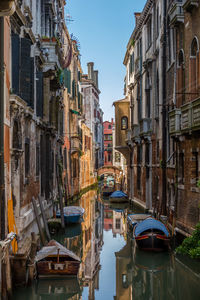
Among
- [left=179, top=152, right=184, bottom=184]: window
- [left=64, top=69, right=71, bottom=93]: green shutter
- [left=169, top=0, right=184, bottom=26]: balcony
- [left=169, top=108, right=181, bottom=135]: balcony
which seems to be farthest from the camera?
[left=64, top=69, right=71, bottom=93]: green shutter

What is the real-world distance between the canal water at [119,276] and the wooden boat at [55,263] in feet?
0.64

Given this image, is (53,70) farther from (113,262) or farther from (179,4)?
(113,262)

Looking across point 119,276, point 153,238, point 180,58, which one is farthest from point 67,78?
point 119,276

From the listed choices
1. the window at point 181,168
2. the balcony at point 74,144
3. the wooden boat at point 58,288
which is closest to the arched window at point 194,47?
the window at point 181,168

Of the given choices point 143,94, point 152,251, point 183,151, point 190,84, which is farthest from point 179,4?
point 143,94

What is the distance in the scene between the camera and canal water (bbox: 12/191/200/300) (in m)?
9.33

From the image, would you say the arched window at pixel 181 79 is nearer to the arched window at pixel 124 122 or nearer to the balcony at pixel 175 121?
the balcony at pixel 175 121

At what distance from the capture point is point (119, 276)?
11102mm

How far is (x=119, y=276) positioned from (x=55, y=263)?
7.11ft

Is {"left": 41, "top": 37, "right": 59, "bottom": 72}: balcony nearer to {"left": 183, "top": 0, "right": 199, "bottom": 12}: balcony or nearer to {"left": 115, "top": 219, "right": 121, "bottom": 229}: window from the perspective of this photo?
{"left": 183, "top": 0, "right": 199, "bottom": 12}: balcony

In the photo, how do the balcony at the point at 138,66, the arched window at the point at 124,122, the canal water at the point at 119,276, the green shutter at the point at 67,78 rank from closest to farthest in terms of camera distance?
the canal water at the point at 119,276 → the balcony at the point at 138,66 → the green shutter at the point at 67,78 → the arched window at the point at 124,122

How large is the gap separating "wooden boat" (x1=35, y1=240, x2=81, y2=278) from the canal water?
0.20 m

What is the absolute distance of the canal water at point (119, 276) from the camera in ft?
30.6

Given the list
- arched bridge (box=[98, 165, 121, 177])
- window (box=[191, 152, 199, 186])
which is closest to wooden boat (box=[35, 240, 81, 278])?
window (box=[191, 152, 199, 186])
